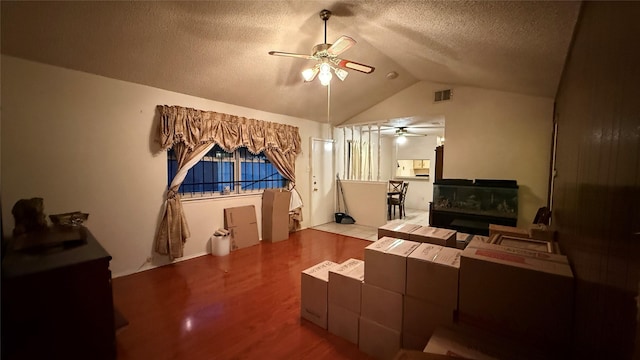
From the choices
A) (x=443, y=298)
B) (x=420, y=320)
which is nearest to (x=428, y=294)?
(x=443, y=298)

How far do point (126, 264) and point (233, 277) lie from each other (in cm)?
134

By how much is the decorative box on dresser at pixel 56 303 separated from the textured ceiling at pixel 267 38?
184 centimetres

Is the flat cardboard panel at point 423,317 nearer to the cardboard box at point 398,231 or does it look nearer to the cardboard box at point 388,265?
the cardboard box at point 388,265

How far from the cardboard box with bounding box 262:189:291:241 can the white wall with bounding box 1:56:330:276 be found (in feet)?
3.91

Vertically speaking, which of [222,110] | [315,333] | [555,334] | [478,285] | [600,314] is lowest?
[315,333]

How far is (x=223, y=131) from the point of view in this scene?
3832 mm

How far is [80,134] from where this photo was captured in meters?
2.77

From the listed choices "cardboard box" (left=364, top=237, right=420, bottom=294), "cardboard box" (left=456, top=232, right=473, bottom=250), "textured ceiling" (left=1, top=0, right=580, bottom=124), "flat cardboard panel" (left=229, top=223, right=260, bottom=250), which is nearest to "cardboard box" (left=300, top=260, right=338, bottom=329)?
"cardboard box" (left=364, top=237, right=420, bottom=294)

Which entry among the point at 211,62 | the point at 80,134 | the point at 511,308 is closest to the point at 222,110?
the point at 211,62

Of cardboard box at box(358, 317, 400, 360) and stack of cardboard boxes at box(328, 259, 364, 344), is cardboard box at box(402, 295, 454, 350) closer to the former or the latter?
cardboard box at box(358, 317, 400, 360)

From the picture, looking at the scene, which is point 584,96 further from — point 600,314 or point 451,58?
point 451,58

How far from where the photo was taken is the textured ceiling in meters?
2.01

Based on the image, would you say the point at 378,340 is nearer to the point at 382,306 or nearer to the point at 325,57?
the point at 382,306

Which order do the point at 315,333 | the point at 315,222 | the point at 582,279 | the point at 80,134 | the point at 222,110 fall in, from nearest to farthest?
1. the point at 582,279
2. the point at 315,333
3. the point at 80,134
4. the point at 222,110
5. the point at 315,222
